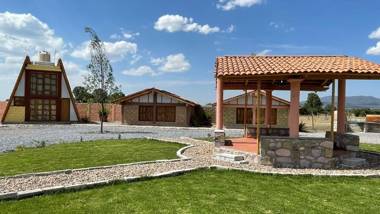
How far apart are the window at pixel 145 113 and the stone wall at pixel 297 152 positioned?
1052 inches

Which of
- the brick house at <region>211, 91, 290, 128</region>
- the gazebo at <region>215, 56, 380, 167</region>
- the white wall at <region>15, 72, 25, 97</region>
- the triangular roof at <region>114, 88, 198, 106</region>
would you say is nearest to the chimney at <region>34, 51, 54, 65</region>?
the white wall at <region>15, 72, 25, 97</region>

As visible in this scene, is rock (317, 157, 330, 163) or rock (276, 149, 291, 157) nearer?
rock (317, 157, 330, 163)

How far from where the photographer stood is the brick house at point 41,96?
36.1 metres

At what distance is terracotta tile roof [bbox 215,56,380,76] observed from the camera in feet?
34.8

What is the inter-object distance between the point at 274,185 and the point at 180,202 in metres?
2.55

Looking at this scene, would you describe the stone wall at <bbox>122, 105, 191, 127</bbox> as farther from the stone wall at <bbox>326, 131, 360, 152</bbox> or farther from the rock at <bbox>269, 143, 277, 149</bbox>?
the rock at <bbox>269, 143, 277, 149</bbox>

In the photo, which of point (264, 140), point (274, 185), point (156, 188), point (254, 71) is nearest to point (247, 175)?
point (274, 185)

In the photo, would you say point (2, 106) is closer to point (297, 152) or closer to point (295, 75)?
point (295, 75)

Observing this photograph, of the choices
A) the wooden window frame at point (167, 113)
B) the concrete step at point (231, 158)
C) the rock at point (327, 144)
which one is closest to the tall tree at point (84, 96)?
the wooden window frame at point (167, 113)

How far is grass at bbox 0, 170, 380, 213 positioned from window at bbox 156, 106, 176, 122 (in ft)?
89.5

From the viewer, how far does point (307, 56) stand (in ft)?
45.7

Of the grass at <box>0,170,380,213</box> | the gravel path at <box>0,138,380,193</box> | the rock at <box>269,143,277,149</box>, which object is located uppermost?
the rock at <box>269,143,277,149</box>

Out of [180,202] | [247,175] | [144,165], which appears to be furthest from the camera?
[144,165]

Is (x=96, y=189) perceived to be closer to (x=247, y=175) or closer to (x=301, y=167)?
(x=247, y=175)
